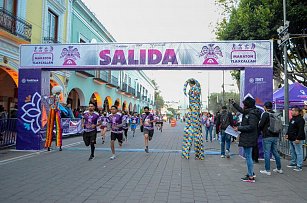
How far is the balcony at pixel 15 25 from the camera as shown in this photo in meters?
11.4

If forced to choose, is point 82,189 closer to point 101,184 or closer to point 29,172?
point 101,184

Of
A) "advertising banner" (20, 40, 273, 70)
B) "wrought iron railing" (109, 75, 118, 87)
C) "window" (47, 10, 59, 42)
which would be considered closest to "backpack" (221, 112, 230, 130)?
"advertising banner" (20, 40, 273, 70)

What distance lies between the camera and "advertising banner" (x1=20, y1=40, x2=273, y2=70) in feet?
29.5

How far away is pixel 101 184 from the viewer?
5.46m

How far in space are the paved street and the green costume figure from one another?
1.18ft

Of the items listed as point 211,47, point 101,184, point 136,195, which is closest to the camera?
point 136,195

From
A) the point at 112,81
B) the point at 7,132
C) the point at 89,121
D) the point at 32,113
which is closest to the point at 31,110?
the point at 32,113

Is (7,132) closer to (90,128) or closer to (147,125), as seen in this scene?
(90,128)

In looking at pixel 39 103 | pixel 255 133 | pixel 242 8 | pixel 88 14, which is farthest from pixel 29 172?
pixel 88 14

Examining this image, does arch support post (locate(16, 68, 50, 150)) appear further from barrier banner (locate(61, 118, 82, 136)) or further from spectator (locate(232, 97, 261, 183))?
spectator (locate(232, 97, 261, 183))

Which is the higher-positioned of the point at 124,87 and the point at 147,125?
the point at 124,87

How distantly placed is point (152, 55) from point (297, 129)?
5158 millimetres

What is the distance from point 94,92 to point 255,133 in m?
18.8

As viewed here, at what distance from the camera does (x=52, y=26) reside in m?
16.4
